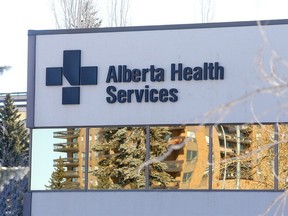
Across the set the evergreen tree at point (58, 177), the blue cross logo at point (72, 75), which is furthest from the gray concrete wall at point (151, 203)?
the blue cross logo at point (72, 75)

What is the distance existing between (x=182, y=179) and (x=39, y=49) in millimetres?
4448

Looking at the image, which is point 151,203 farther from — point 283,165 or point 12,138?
point 12,138

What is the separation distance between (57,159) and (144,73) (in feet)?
8.79

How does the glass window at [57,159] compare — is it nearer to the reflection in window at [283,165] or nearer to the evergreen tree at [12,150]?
the reflection in window at [283,165]

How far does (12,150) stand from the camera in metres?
51.1

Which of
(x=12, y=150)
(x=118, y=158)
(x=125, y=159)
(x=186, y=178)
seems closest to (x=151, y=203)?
(x=186, y=178)

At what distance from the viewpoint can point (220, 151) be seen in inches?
781

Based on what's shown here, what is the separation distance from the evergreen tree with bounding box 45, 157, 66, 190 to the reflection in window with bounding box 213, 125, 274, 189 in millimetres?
3403

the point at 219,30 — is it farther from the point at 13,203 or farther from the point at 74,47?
the point at 13,203

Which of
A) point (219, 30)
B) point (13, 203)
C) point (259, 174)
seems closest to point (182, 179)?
point (259, 174)

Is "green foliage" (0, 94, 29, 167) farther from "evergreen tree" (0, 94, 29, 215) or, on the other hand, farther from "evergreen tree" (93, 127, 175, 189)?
"evergreen tree" (93, 127, 175, 189)

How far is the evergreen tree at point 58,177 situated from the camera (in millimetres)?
20781

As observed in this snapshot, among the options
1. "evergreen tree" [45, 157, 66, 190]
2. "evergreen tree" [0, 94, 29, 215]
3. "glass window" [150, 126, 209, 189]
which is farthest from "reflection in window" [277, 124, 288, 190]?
"evergreen tree" [0, 94, 29, 215]

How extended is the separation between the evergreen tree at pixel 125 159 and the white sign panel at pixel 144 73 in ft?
0.88
